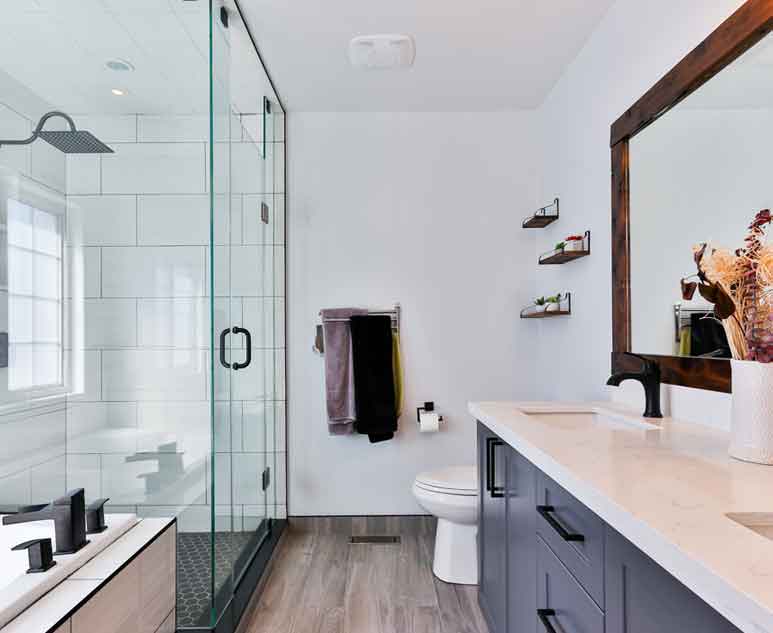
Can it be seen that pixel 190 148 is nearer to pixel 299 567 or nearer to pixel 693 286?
pixel 693 286

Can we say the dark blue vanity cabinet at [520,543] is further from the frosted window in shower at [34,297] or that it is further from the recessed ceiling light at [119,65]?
the recessed ceiling light at [119,65]

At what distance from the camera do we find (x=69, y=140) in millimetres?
1459

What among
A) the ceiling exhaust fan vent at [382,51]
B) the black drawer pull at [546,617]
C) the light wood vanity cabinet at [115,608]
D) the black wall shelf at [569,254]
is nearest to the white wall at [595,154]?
the black wall shelf at [569,254]

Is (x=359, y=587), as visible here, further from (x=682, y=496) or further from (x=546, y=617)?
(x=682, y=496)

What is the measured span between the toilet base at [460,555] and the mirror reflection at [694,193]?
3.68ft

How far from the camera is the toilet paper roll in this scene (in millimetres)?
2838

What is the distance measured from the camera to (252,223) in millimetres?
2316

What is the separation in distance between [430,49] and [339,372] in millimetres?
1644

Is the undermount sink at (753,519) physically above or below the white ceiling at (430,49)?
below

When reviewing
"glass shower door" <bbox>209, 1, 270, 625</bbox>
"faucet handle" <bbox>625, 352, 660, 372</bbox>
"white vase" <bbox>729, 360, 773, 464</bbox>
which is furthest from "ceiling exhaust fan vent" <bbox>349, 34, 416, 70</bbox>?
"white vase" <bbox>729, 360, 773, 464</bbox>

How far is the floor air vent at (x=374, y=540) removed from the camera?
282 cm

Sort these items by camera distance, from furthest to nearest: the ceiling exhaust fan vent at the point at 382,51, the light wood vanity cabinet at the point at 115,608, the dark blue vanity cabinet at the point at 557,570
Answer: the ceiling exhaust fan vent at the point at 382,51, the light wood vanity cabinet at the point at 115,608, the dark blue vanity cabinet at the point at 557,570

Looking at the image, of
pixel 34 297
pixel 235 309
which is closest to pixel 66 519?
pixel 34 297

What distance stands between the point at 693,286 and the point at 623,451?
412 mm
